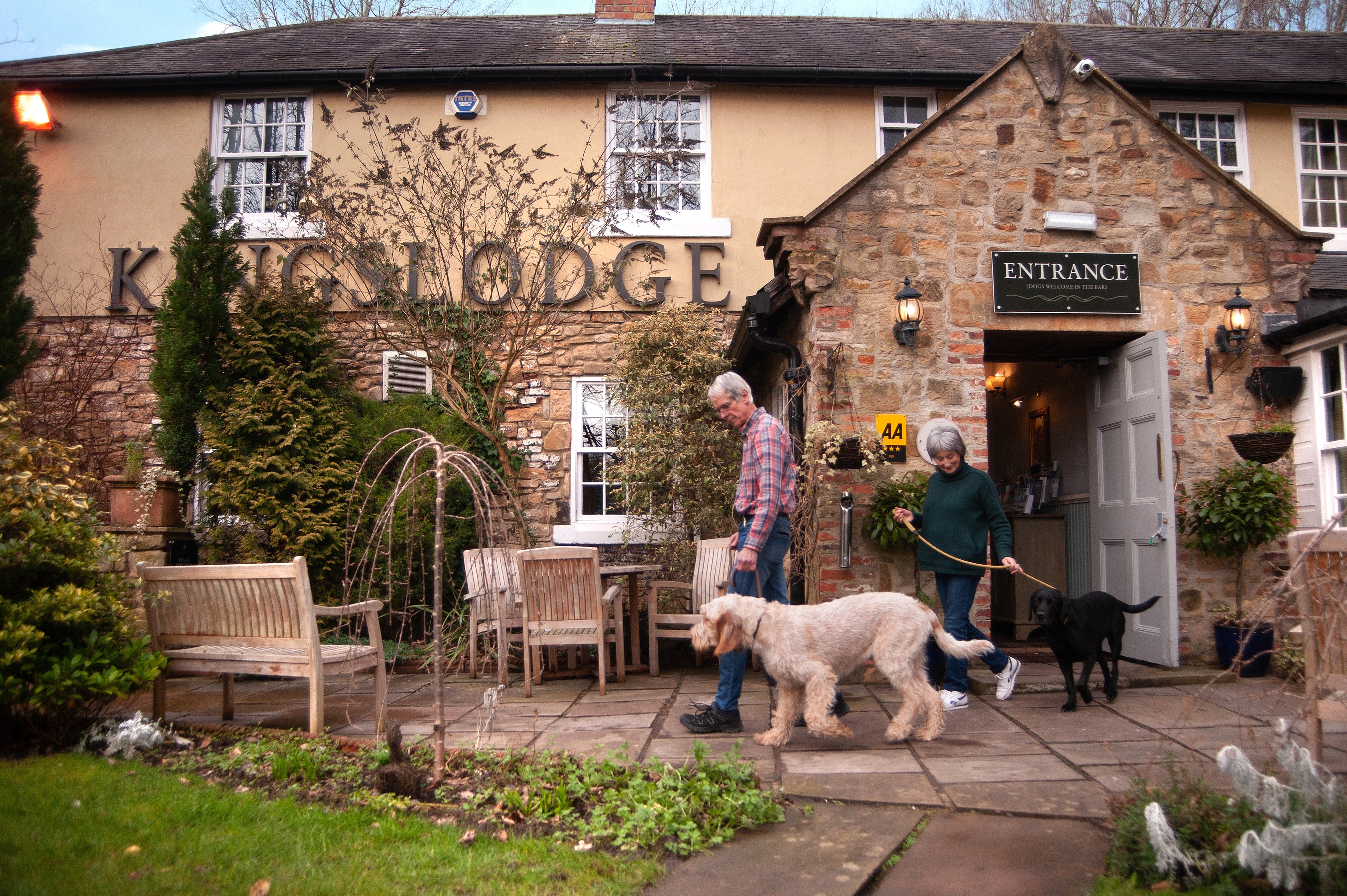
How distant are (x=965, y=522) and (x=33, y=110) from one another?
11443 millimetres

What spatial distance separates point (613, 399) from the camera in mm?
8406

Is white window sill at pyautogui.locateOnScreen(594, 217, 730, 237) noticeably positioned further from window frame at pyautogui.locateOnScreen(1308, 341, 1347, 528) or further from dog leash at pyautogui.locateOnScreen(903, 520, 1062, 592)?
window frame at pyautogui.locateOnScreen(1308, 341, 1347, 528)

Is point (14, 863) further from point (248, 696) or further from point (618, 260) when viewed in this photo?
point (618, 260)

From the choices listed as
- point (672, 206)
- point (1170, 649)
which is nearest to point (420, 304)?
point (672, 206)

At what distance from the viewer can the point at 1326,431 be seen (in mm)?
6262

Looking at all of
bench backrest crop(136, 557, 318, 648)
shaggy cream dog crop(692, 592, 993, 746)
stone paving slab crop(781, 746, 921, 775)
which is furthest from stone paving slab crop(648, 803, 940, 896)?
bench backrest crop(136, 557, 318, 648)

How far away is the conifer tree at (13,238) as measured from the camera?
6.48 m

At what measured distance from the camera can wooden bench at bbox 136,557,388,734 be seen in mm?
4473

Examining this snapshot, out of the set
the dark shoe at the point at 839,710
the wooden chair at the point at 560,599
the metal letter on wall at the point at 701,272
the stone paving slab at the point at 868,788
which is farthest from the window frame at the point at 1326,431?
the metal letter on wall at the point at 701,272

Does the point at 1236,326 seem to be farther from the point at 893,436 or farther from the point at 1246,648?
the point at 893,436

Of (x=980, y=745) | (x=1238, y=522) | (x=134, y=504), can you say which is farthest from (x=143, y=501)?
(x=1238, y=522)

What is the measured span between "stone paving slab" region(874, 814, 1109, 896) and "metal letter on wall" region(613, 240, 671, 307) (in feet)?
23.6

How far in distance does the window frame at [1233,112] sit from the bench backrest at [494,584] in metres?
9.35

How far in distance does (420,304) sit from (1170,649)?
7.52 meters
